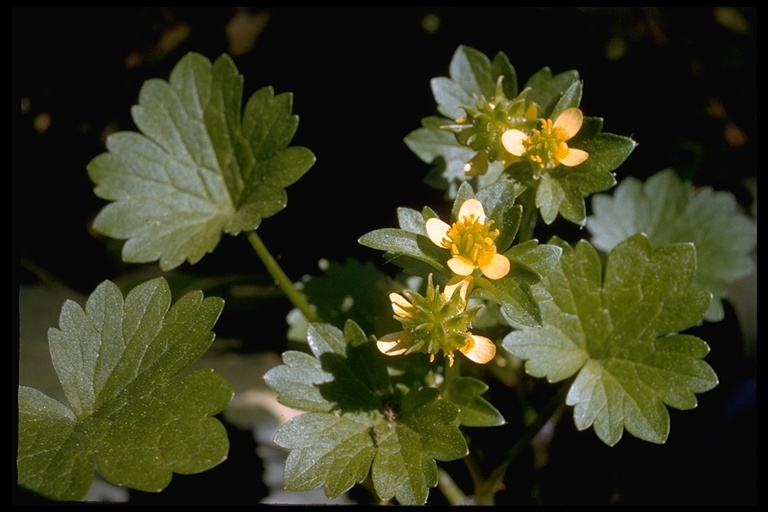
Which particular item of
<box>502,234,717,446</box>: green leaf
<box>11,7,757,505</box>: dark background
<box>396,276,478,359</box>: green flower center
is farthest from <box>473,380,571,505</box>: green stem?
<box>11,7,757,505</box>: dark background

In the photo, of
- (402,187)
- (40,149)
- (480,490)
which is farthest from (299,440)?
(40,149)

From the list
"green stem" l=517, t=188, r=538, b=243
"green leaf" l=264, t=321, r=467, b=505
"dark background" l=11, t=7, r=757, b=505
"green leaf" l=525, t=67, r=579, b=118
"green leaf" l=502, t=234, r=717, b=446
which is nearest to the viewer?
"green leaf" l=264, t=321, r=467, b=505

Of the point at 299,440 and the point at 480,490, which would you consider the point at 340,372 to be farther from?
the point at 480,490

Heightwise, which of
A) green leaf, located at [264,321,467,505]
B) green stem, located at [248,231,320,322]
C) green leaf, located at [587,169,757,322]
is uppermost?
green stem, located at [248,231,320,322]

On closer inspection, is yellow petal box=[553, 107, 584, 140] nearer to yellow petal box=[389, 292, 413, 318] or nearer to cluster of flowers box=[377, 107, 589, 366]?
cluster of flowers box=[377, 107, 589, 366]

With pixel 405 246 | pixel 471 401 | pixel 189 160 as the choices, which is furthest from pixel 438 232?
pixel 189 160

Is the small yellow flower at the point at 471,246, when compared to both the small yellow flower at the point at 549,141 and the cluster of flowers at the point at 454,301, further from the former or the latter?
the small yellow flower at the point at 549,141
